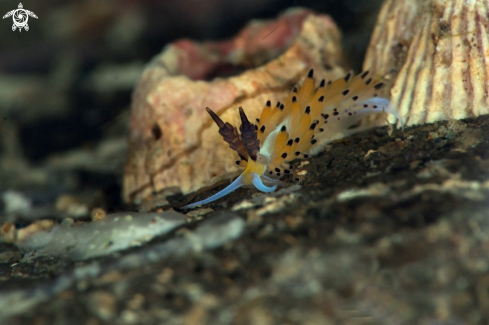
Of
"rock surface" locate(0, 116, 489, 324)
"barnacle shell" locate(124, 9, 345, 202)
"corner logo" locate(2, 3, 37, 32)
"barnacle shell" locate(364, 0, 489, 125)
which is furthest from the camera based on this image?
"corner logo" locate(2, 3, 37, 32)

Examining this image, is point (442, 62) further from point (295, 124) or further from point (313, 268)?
point (313, 268)

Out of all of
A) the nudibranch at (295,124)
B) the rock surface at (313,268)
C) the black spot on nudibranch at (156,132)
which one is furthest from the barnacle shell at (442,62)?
the black spot on nudibranch at (156,132)

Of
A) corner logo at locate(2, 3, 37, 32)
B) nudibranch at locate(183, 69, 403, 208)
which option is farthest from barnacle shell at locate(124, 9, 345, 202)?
corner logo at locate(2, 3, 37, 32)

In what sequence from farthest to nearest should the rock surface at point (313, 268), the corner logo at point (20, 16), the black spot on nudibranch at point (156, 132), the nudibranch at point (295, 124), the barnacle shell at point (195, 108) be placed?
the corner logo at point (20, 16) < the black spot on nudibranch at point (156, 132) < the barnacle shell at point (195, 108) < the nudibranch at point (295, 124) < the rock surface at point (313, 268)

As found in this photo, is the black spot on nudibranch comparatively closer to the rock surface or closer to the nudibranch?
the nudibranch

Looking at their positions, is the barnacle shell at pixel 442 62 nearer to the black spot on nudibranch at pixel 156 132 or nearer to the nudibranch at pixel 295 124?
the nudibranch at pixel 295 124

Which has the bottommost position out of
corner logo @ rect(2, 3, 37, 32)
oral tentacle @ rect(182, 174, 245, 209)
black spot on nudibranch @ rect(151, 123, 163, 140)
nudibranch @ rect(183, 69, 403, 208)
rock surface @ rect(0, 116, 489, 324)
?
rock surface @ rect(0, 116, 489, 324)

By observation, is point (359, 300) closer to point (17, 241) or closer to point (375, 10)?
point (17, 241)
